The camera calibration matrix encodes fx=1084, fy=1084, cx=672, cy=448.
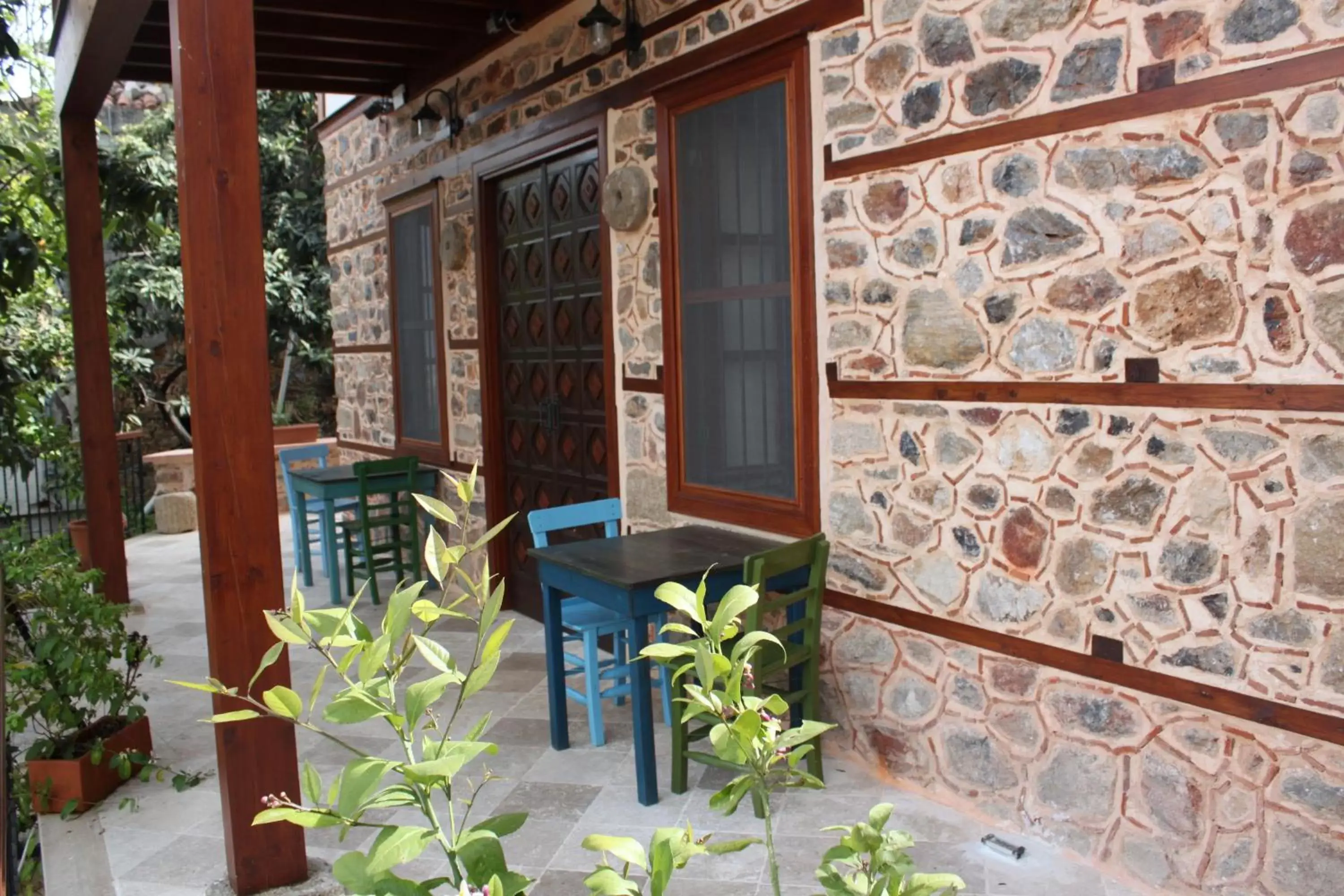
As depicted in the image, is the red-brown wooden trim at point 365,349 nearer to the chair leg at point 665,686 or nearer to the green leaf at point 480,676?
the chair leg at point 665,686

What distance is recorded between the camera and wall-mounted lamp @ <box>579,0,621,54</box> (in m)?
4.48

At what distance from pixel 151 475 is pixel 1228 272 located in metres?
11.7

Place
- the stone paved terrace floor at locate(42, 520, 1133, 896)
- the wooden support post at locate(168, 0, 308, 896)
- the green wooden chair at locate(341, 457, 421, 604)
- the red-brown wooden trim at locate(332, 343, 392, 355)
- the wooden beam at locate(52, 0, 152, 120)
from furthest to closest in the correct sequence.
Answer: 1. the red-brown wooden trim at locate(332, 343, 392, 355)
2. the green wooden chair at locate(341, 457, 421, 604)
3. the wooden beam at locate(52, 0, 152, 120)
4. the stone paved terrace floor at locate(42, 520, 1133, 896)
5. the wooden support post at locate(168, 0, 308, 896)

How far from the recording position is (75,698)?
3730 millimetres

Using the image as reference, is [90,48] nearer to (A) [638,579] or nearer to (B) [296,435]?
(A) [638,579]

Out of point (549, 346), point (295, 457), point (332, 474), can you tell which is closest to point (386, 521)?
point (332, 474)

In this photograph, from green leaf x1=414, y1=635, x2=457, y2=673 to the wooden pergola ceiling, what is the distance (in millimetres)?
4621

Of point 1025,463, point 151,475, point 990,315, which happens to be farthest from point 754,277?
point 151,475

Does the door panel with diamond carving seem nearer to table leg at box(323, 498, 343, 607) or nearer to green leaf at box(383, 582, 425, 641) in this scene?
table leg at box(323, 498, 343, 607)

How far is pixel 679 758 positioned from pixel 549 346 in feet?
8.83

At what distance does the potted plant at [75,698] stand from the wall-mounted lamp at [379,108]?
394 cm

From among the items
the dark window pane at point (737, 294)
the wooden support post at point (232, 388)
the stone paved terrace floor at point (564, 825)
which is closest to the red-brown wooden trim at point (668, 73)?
the dark window pane at point (737, 294)

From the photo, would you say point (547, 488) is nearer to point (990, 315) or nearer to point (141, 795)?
point (141, 795)

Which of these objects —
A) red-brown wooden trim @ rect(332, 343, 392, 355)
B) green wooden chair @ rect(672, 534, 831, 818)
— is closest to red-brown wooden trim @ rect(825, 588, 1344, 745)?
green wooden chair @ rect(672, 534, 831, 818)
